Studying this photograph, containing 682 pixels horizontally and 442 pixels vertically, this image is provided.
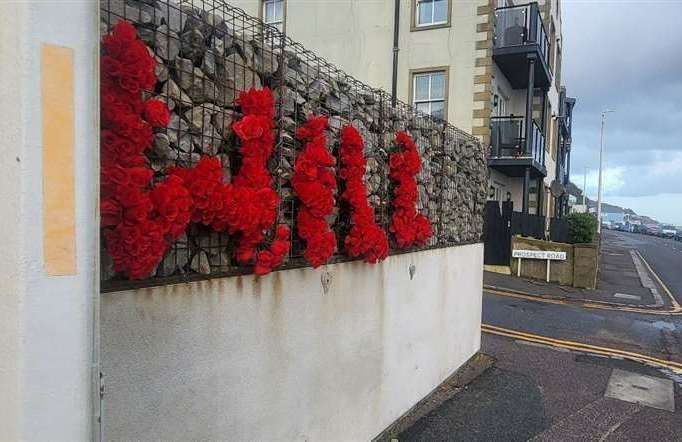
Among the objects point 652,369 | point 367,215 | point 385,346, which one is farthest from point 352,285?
point 652,369

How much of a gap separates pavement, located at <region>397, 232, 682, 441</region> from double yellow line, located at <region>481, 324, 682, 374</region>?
0.06 feet

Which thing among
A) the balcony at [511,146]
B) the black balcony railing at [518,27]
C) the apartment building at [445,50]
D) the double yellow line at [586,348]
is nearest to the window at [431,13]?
the apartment building at [445,50]

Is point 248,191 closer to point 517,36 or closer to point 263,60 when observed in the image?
point 263,60

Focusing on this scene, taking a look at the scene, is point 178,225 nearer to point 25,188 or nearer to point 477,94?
point 25,188

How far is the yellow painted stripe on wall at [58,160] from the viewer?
5.10 feet

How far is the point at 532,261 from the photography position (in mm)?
14750

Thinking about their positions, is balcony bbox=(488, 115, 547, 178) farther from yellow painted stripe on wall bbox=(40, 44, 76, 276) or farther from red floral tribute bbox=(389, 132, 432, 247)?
yellow painted stripe on wall bbox=(40, 44, 76, 276)

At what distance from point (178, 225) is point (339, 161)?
1.71 m

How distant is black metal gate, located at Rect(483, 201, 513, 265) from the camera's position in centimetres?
1495

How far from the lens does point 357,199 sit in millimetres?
3822

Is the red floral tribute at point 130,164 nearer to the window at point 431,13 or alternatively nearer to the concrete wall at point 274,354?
the concrete wall at point 274,354

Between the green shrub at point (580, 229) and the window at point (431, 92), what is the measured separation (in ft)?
28.9

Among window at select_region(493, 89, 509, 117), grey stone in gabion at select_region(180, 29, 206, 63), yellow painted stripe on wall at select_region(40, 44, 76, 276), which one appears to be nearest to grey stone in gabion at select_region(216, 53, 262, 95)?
grey stone in gabion at select_region(180, 29, 206, 63)

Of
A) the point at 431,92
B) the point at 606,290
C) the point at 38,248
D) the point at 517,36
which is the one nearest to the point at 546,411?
the point at 38,248
